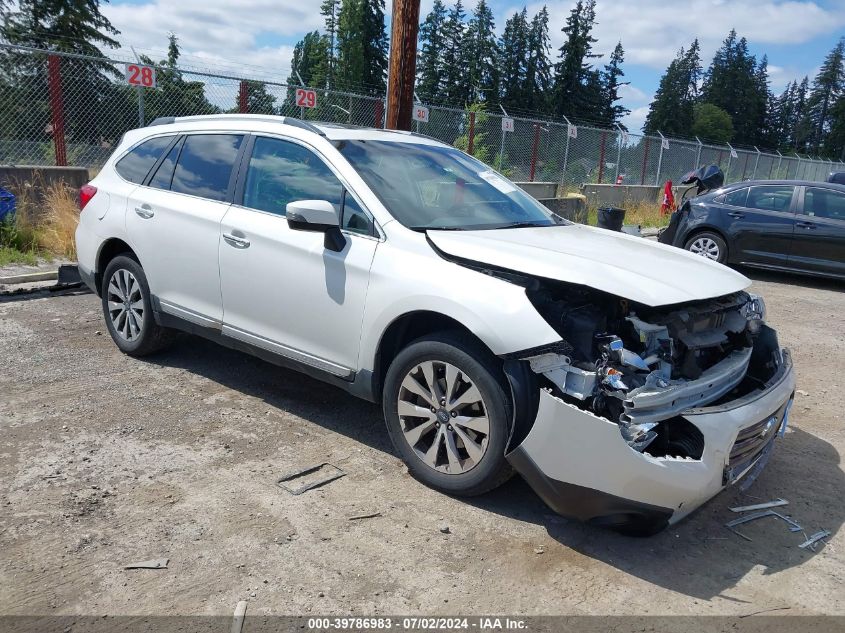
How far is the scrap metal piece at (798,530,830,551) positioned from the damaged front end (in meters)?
0.43

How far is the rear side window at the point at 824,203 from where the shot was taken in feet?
32.7

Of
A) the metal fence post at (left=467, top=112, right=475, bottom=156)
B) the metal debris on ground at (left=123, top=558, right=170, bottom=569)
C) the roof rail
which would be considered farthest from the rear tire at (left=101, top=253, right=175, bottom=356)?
Result: the metal fence post at (left=467, top=112, right=475, bottom=156)

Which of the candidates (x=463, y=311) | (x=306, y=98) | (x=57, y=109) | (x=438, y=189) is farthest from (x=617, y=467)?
(x=306, y=98)

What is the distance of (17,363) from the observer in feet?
17.1

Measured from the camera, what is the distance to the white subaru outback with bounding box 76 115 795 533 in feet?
10.2

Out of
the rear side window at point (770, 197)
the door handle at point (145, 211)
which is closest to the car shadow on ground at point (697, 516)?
the door handle at point (145, 211)

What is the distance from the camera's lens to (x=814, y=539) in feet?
11.3

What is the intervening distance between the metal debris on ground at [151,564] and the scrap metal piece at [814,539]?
2.94m

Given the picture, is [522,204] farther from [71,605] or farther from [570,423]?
[71,605]

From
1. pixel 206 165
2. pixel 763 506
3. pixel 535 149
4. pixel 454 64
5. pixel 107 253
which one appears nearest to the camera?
pixel 763 506

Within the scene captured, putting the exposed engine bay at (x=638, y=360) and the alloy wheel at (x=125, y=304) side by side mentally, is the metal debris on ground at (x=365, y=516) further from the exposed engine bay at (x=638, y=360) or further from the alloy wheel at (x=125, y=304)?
the alloy wheel at (x=125, y=304)

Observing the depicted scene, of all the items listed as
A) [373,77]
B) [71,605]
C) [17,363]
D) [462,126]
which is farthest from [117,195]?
[373,77]

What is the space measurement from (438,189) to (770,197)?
26.3 ft

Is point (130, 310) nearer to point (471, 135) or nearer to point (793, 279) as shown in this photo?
point (793, 279)
